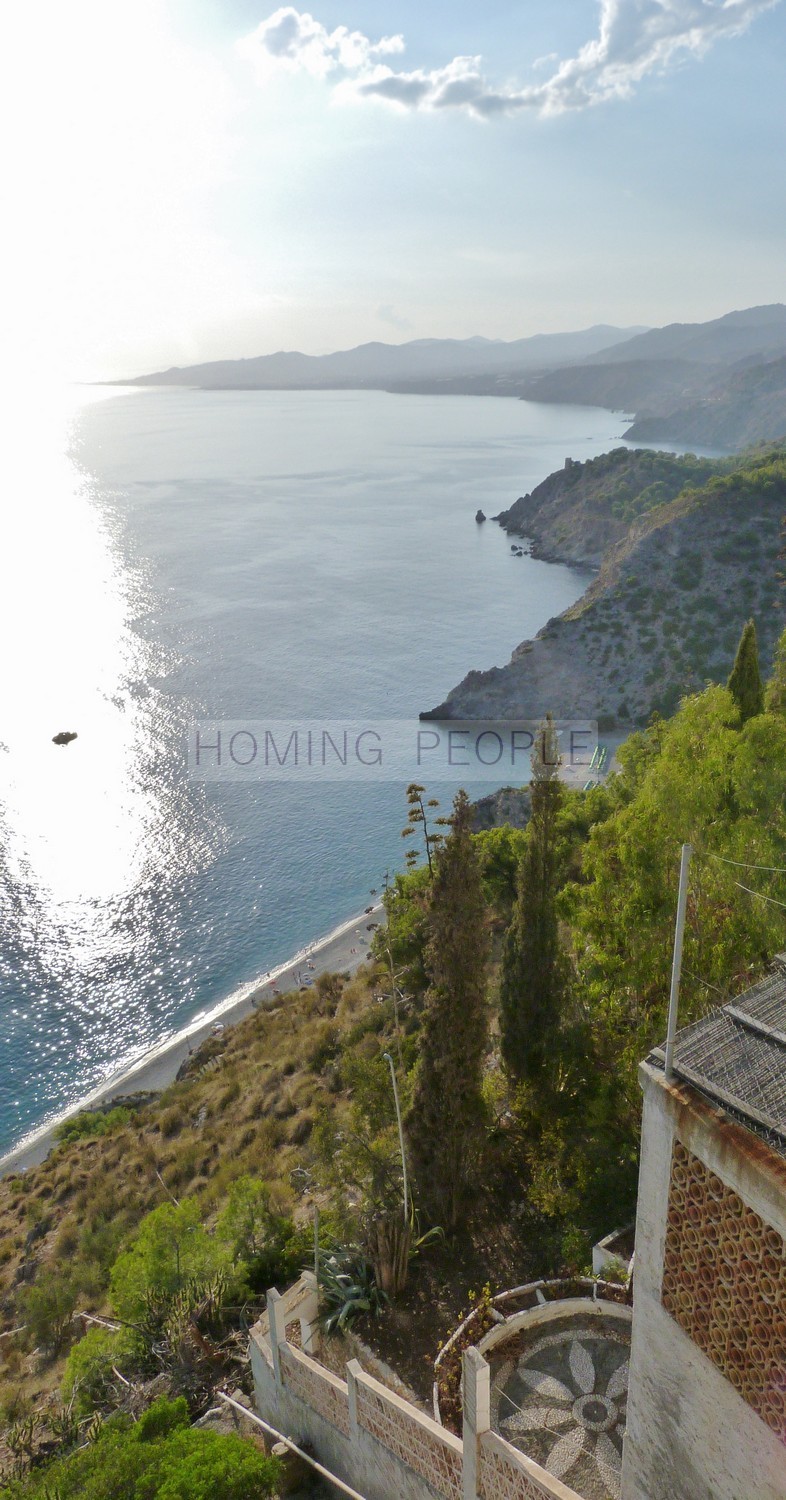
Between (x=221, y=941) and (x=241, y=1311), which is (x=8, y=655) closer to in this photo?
(x=221, y=941)

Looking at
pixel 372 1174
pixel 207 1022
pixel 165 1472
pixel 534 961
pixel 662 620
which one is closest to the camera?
pixel 165 1472

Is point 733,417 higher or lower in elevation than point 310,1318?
higher

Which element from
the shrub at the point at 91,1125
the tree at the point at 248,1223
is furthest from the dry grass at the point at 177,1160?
the tree at the point at 248,1223

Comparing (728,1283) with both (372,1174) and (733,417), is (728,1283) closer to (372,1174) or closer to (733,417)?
(372,1174)

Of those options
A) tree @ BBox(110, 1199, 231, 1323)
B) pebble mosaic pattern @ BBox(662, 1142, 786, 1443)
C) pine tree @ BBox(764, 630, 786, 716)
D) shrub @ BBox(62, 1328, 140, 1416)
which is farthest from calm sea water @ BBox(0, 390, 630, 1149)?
pebble mosaic pattern @ BBox(662, 1142, 786, 1443)

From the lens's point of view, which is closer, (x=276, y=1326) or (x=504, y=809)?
(x=276, y=1326)

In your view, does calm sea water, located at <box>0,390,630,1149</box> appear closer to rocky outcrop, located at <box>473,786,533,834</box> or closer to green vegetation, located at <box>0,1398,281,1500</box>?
rocky outcrop, located at <box>473,786,533,834</box>

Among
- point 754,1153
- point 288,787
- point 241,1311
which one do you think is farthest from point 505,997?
point 288,787

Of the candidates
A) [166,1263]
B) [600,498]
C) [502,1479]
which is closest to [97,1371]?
[166,1263]
